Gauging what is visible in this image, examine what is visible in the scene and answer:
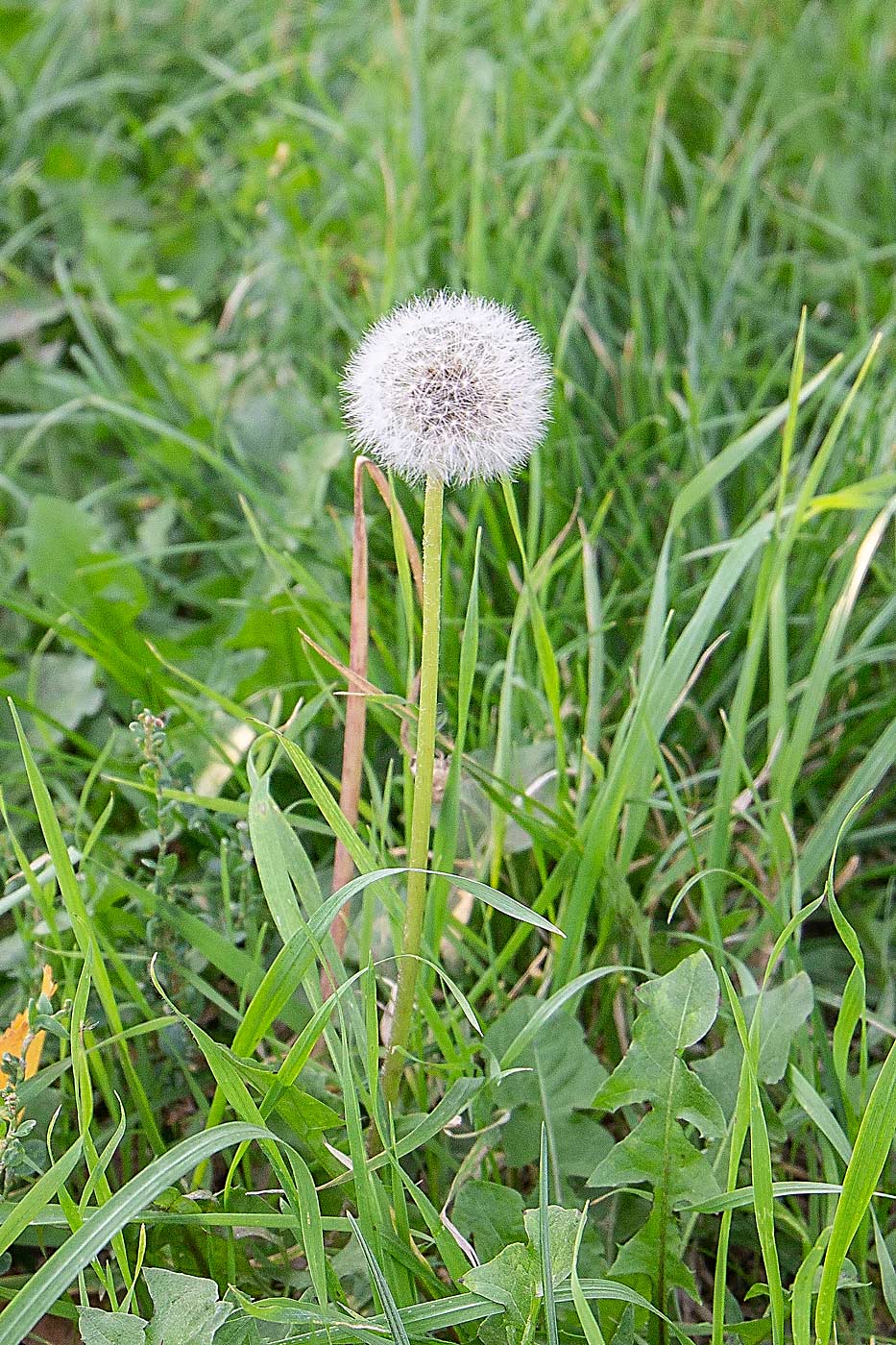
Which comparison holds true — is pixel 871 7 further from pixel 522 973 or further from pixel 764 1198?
pixel 764 1198

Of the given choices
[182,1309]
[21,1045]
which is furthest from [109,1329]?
[21,1045]

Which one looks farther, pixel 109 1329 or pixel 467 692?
pixel 467 692

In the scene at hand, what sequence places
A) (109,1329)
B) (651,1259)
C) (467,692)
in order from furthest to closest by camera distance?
(467,692) < (651,1259) < (109,1329)

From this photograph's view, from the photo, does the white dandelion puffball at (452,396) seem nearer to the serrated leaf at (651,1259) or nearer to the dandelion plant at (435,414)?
the dandelion plant at (435,414)

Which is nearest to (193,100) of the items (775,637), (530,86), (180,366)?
(530,86)

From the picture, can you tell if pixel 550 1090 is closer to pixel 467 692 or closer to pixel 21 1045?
pixel 467 692

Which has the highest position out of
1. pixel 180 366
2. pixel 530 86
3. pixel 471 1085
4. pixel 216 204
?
pixel 530 86
